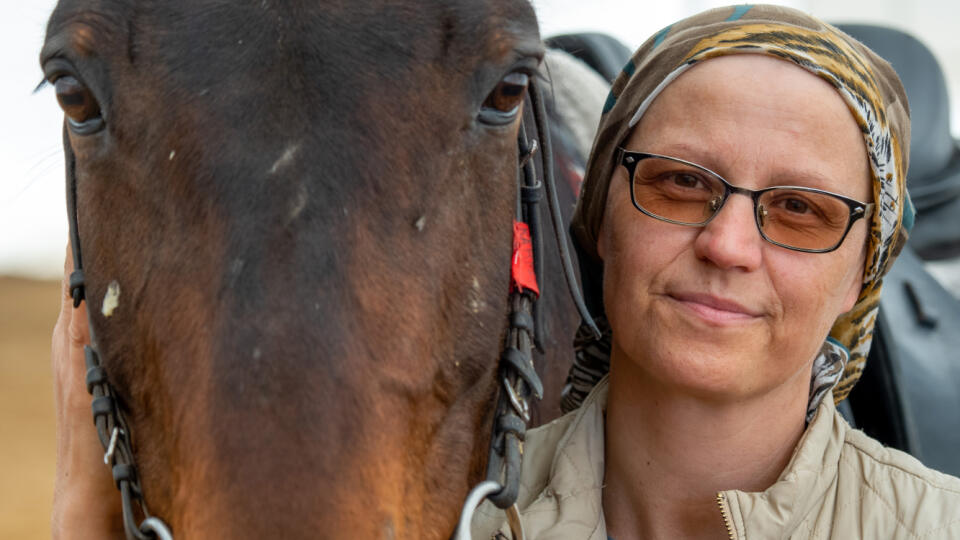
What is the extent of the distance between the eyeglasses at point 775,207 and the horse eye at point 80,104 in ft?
3.15

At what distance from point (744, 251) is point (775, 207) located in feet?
0.38

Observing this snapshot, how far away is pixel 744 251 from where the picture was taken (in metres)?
1.62

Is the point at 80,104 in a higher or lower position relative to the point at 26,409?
higher

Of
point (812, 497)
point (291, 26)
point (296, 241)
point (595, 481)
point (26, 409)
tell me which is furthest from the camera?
point (26, 409)

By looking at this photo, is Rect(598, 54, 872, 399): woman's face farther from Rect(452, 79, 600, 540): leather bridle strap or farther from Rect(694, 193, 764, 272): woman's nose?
Rect(452, 79, 600, 540): leather bridle strap

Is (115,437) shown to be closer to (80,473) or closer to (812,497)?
(80,473)

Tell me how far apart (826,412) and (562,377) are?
28.8 inches

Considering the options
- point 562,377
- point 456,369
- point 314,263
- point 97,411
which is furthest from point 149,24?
point 562,377

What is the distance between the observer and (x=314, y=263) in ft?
4.21

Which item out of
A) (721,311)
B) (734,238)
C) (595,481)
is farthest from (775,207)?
(595,481)

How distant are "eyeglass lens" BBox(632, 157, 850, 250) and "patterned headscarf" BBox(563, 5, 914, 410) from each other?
5.0 inches

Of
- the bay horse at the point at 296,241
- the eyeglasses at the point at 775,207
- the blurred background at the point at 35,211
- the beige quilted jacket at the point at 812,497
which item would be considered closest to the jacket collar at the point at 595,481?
the beige quilted jacket at the point at 812,497

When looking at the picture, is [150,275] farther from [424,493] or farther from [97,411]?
[424,493]

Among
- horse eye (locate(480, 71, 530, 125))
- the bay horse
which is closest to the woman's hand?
the bay horse
